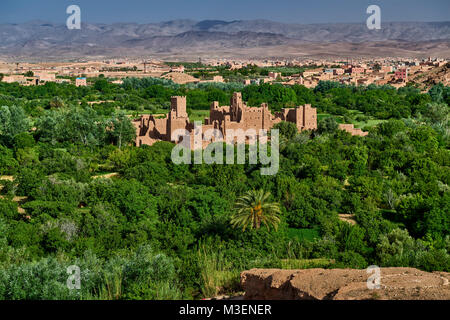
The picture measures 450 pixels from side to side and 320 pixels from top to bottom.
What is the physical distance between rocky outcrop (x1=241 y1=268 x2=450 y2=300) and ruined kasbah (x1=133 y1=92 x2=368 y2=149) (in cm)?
1871

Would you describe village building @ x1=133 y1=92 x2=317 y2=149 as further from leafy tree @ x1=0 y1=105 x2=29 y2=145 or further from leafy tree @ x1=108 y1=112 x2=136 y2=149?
leafy tree @ x1=0 y1=105 x2=29 y2=145

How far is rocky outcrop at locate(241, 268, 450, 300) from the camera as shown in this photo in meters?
7.99

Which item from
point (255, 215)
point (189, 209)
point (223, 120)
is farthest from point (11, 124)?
point (255, 215)

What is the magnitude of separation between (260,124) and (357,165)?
863cm

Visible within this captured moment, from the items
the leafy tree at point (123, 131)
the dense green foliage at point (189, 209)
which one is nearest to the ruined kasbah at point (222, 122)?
the leafy tree at point (123, 131)

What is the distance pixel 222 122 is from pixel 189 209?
40.6ft

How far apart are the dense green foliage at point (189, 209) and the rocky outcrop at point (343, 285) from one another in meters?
1.96

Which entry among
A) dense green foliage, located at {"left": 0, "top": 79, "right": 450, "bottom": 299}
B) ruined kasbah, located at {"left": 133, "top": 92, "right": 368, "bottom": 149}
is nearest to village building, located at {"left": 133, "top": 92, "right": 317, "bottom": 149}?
ruined kasbah, located at {"left": 133, "top": 92, "right": 368, "bottom": 149}

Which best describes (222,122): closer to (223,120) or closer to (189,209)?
(223,120)

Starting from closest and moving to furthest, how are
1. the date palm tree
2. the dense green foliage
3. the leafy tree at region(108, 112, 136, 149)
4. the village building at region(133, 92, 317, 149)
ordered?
the dense green foliage → the date palm tree → the village building at region(133, 92, 317, 149) → the leafy tree at region(108, 112, 136, 149)

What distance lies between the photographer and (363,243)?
17.5 metres

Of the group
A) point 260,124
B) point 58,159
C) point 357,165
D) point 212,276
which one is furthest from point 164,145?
point 212,276

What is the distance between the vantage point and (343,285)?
873 centimetres
